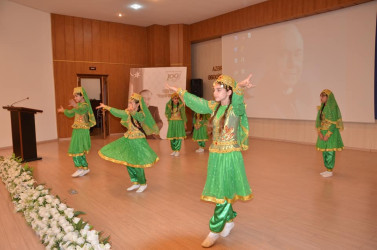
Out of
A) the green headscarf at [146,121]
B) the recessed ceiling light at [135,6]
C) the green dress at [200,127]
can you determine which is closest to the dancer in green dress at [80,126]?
the green headscarf at [146,121]

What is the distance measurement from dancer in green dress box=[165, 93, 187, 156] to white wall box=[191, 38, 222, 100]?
393 cm

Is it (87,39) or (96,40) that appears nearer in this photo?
(87,39)

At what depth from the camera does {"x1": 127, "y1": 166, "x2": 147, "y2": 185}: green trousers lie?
→ 4.40 m

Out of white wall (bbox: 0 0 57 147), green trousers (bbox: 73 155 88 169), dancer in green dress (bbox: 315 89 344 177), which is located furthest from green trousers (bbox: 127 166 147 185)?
white wall (bbox: 0 0 57 147)

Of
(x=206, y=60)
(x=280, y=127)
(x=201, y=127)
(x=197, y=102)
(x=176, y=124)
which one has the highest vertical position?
(x=206, y=60)

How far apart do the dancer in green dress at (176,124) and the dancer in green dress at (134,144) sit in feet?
9.16

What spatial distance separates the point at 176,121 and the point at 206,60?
4.67m

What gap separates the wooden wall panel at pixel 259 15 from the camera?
7449 millimetres

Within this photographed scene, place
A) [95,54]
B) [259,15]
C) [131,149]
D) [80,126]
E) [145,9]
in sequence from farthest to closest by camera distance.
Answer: [95,54], [145,9], [259,15], [80,126], [131,149]

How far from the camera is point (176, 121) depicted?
288 inches

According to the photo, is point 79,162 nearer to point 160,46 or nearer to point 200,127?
point 200,127

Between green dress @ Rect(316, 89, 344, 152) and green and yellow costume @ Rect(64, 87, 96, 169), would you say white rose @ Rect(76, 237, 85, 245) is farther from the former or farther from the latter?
green dress @ Rect(316, 89, 344, 152)

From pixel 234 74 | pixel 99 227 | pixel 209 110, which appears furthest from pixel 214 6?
pixel 99 227

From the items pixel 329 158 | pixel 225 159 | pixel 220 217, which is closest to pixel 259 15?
pixel 329 158
